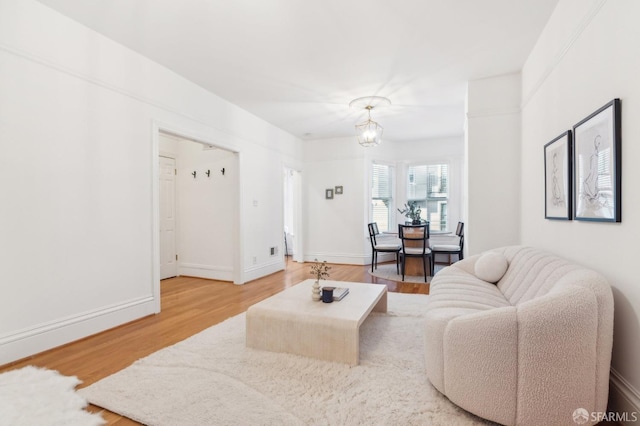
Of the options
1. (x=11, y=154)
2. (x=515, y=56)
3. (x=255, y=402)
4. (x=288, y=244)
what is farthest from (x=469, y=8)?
(x=288, y=244)

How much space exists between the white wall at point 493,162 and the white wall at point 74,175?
369cm

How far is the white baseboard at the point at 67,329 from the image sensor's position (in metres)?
2.32

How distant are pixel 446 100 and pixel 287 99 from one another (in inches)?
93.3

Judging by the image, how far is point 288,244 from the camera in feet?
26.3

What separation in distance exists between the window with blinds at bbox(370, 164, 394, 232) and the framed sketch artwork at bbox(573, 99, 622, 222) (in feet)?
16.0

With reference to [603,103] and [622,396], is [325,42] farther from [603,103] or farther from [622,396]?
[622,396]

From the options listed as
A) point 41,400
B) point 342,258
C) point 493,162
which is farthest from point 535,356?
point 342,258

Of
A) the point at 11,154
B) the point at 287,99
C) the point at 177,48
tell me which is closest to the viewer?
the point at 11,154

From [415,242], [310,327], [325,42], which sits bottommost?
[310,327]

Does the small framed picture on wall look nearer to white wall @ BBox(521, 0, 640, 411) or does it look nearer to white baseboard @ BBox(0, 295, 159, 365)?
white baseboard @ BBox(0, 295, 159, 365)

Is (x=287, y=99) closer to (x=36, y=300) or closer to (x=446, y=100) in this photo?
(x=446, y=100)

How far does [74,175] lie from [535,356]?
358cm

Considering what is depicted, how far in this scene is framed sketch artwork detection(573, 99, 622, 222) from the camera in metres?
1.66

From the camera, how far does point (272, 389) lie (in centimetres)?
192
